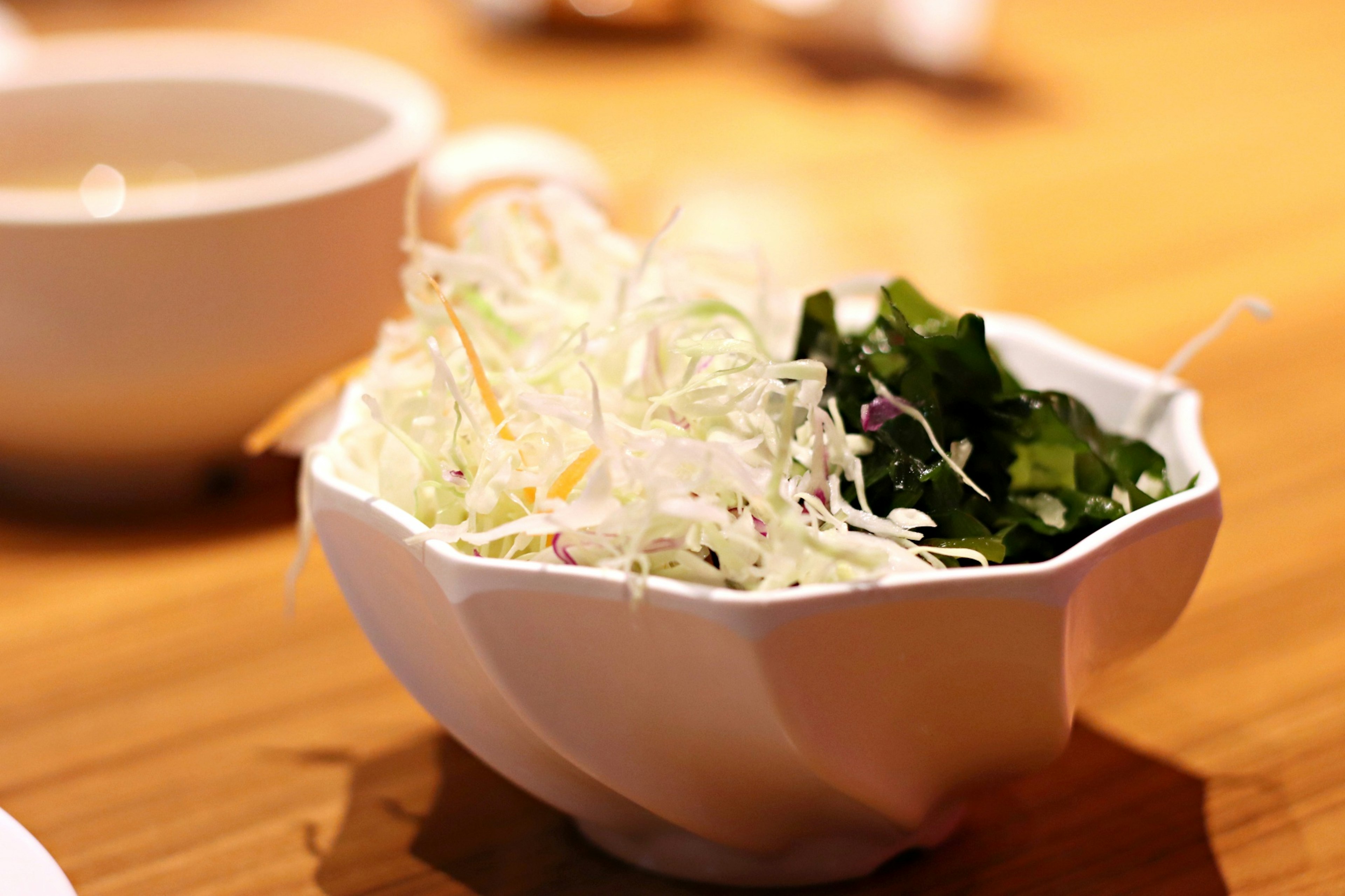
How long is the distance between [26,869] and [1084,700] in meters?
0.42

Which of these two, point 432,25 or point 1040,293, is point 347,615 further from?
point 432,25

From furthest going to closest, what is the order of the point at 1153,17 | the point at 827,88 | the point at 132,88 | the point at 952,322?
the point at 1153,17, the point at 827,88, the point at 132,88, the point at 952,322

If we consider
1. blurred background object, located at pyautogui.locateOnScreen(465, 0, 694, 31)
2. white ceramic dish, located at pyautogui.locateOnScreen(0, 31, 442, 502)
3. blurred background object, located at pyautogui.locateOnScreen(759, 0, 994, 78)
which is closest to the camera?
white ceramic dish, located at pyautogui.locateOnScreen(0, 31, 442, 502)

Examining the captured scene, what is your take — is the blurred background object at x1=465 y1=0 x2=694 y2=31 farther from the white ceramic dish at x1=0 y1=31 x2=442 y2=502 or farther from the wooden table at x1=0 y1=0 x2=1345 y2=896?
the white ceramic dish at x1=0 y1=31 x2=442 y2=502

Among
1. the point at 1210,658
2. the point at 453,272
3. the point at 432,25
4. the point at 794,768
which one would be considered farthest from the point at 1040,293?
the point at 432,25

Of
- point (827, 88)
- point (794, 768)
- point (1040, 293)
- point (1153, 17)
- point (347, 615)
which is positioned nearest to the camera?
point (794, 768)

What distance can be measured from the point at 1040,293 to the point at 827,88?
701 mm

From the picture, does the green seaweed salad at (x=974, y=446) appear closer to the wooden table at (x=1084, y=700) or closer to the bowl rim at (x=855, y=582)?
the bowl rim at (x=855, y=582)

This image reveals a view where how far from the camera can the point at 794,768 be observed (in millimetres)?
403

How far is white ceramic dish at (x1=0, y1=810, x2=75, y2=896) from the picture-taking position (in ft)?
1.33

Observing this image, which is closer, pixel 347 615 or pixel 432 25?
pixel 347 615

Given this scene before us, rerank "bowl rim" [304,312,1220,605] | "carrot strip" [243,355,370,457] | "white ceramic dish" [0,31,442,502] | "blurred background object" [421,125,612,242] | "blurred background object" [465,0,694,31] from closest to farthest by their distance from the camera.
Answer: "bowl rim" [304,312,1220,605]
"carrot strip" [243,355,370,457]
"white ceramic dish" [0,31,442,502]
"blurred background object" [421,125,612,242]
"blurred background object" [465,0,694,31]

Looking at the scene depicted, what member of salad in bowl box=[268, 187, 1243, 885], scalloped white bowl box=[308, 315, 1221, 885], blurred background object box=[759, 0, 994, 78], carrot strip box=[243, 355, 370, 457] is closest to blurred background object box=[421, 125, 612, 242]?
carrot strip box=[243, 355, 370, 457]

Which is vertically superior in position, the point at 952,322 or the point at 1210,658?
the point at 952,322
